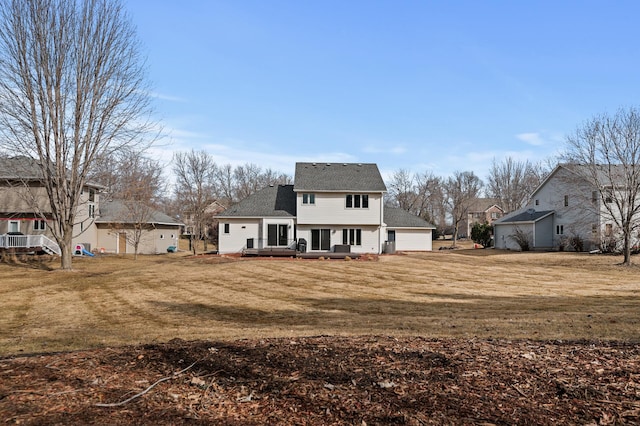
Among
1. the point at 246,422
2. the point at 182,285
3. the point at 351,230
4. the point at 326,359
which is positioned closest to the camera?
the point at 246,422

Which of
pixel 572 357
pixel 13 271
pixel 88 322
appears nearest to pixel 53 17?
pixel 13 271

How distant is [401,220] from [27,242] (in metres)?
29.1

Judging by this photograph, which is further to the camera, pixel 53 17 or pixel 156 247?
pixel 156 247

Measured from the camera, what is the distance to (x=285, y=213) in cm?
3481

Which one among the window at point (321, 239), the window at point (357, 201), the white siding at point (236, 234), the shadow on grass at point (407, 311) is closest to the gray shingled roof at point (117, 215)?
the white siding at point (236, 234)

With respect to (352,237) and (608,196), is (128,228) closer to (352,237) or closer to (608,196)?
(352,237)

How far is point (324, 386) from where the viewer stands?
13.8ft

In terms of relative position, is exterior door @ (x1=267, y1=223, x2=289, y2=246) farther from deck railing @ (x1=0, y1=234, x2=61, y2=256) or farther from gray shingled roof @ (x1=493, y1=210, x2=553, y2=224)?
gray shingled roof @ (x1=493, y1=210, x2=553, y2=224)

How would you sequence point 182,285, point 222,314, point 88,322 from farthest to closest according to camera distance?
point 182,285, point 222,314, point 88,322

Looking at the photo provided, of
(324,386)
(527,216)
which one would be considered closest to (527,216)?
(527,216)

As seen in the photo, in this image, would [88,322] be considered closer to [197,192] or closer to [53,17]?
[53,17]

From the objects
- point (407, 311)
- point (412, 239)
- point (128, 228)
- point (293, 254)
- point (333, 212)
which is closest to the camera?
point (407, 311)

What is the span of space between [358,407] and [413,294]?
493 inches

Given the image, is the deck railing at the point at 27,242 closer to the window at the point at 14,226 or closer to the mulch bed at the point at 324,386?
the window at the point at 14,226
